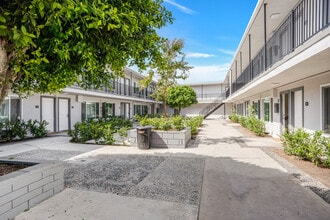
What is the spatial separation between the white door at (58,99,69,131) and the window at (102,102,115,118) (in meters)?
4.71

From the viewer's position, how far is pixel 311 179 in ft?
15.5

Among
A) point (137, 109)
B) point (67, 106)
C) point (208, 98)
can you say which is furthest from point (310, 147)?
point (208, 98)

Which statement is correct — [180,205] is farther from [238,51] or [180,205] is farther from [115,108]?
[115,108]

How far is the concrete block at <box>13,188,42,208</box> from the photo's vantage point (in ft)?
10.2

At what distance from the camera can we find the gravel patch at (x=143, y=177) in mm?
4054

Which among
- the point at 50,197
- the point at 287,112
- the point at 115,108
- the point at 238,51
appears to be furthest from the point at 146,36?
the point at 115,108

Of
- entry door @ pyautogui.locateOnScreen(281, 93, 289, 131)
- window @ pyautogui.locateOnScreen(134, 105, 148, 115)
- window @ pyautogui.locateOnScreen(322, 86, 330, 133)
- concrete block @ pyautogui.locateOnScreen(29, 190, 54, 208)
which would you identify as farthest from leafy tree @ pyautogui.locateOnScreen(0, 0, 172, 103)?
window @ pyautogui.locateOnScreen(134, 105, 148, 115)

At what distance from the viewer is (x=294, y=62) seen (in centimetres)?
527

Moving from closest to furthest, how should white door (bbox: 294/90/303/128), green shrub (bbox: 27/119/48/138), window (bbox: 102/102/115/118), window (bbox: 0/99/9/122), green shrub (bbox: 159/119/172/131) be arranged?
white door (bbox: 294/90/303/128) → green shrub (bbox: 159/119/172/131) → window (bbox: 0/99/9/122) → green shrub (bbox: 27/119/48/138) → window (bbox: 102/102/115/118)

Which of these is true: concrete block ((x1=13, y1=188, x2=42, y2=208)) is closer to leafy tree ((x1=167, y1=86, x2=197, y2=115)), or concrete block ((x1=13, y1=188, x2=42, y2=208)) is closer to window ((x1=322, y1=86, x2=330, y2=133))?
window ((x1=322, y1=86, x2=330, y2=133))

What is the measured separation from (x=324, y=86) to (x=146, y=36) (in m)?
6.29

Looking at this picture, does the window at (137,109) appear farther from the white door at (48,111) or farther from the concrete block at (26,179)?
the concrete block at (26,179)

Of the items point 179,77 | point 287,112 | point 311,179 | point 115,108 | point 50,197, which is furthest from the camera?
point 115,108

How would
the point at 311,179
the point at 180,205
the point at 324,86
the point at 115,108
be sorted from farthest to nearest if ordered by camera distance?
the point at 115,108, the point at 324,86, the point at 311,179, the point at 180,205
